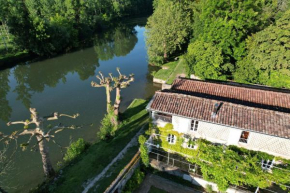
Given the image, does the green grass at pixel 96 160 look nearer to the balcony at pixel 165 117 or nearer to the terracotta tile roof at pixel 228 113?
the balcony at pixel 165 117

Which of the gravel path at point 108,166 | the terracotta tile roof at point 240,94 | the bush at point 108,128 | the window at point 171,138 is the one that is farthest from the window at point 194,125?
the bush at point 108,128

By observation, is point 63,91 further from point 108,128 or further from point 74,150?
point 74,150

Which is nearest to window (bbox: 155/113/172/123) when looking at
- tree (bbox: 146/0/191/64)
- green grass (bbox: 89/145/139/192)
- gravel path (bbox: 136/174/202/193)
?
green grass (bbox: 89/145/139/192)

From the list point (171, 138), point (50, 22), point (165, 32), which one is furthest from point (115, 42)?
point (171, 138)

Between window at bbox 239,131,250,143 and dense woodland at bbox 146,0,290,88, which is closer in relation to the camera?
window at bbox 239,131,250,143

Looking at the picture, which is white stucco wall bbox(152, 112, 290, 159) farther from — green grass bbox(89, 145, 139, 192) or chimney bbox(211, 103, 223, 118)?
green grass bbox(89, 145, 139, 192)

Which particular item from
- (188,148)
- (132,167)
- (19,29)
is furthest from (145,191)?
(19,29)

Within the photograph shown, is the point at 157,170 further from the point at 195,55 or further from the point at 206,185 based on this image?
the point at 195,55
